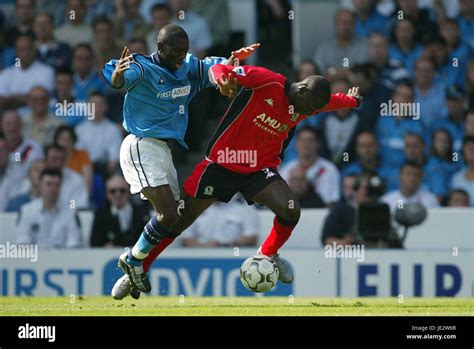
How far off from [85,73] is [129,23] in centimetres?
104

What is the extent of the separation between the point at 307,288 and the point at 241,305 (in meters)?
2.43

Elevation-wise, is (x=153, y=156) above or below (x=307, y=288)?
above

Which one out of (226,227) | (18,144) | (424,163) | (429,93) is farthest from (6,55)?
(424,163)

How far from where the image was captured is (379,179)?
16391mm

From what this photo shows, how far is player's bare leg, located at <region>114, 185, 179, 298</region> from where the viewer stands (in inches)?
448

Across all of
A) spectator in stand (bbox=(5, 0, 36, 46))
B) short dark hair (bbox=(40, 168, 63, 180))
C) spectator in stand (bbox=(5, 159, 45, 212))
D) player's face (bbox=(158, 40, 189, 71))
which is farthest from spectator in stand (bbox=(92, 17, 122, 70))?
player's face (bbox=(158, 40, 189, 71))

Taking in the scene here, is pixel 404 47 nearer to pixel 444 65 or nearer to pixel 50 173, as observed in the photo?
pixel 444 65

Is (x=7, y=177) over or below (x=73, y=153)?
below

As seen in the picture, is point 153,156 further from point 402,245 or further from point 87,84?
point 87,84

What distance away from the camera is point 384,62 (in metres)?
17.8

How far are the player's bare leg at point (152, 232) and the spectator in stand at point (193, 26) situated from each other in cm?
659
